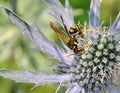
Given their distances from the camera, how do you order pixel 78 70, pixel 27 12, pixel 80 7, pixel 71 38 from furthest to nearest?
pixel 80 7
pixel 27 12
pixel 78 70
pixel 71 38

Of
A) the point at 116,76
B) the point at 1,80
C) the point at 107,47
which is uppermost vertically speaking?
the point at 107,47

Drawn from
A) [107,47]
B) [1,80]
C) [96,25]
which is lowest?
[1,80]

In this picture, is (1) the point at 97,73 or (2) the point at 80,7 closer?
(1) the point at 97,73

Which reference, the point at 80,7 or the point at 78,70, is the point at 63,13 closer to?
the point at 78,70

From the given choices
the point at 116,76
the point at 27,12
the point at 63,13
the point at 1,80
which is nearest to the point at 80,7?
the point at 27,12

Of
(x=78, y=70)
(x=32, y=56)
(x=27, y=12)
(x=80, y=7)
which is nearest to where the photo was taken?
(x=78, y=70)

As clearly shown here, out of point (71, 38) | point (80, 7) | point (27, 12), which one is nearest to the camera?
point (71, 38)

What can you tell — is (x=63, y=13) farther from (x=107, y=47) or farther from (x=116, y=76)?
(x=116, y=76)

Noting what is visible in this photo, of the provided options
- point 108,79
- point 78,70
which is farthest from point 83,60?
point 108,79

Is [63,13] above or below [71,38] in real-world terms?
above
